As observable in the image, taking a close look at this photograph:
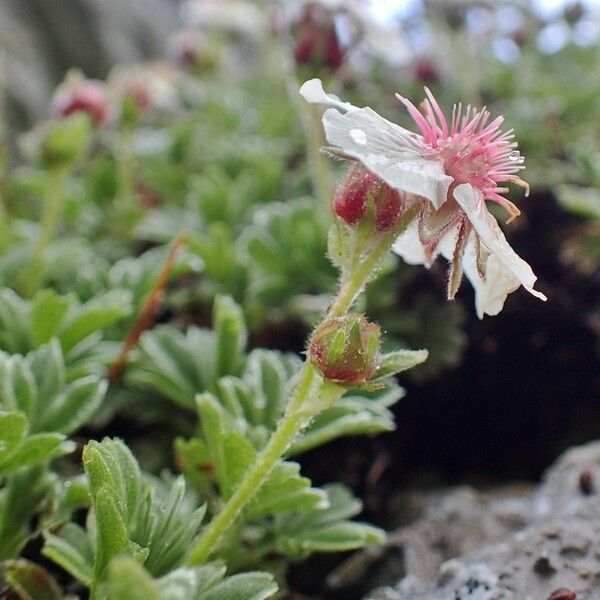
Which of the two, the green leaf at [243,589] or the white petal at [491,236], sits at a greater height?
the white petal at [491,236]

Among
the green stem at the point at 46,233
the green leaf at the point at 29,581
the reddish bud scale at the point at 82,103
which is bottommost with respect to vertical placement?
the green leaf at the point at 29,581

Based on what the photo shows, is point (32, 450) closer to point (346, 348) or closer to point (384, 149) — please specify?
point (346, 348)

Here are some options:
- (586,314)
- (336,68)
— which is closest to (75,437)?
(336,68)

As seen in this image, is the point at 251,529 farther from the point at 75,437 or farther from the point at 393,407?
the point at 393,407

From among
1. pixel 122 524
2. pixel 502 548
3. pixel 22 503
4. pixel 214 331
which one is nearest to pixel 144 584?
pixel 122 524

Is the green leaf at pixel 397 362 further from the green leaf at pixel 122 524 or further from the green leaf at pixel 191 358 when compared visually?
the green leaf at pixel 191 358

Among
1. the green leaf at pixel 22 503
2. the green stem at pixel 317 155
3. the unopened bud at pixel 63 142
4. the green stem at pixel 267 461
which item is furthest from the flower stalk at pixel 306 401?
the unopened bud at pixel 63 142

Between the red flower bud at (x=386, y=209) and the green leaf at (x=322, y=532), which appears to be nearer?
the red flower bud at (x=386, y=209)
